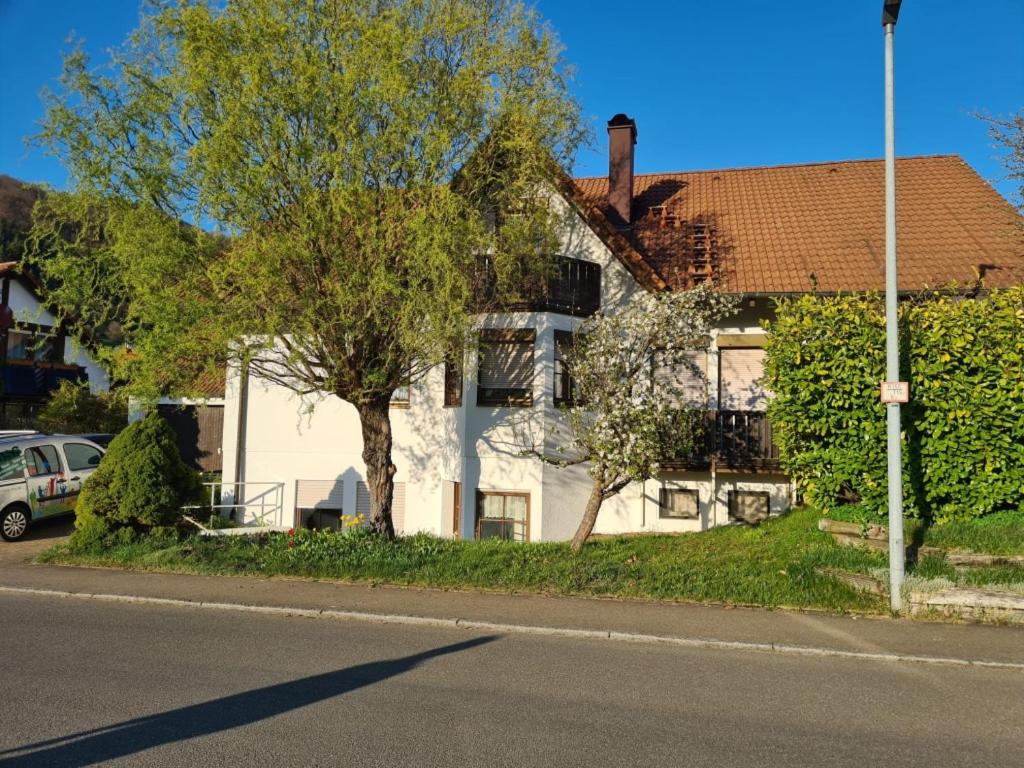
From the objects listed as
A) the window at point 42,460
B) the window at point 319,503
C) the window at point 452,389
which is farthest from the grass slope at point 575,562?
the window at point 319,503

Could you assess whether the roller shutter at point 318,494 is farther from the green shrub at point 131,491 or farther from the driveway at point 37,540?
the driveway at point 37,540

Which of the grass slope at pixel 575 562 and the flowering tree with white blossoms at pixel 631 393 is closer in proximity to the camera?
Answer: the grass slope at pixel 575 562

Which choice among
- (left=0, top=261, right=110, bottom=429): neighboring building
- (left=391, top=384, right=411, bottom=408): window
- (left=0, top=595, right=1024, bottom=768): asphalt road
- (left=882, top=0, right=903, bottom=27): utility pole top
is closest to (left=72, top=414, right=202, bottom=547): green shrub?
(left=0, top=595, right=1024, bottom=768): asphalt road

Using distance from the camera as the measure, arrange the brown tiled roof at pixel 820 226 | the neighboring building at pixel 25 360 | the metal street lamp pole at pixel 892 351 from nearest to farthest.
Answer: the metal street lamp pole at pixel 892 351
the brown tiled roof at pixel 820 226
the neighboring building at pixel 25 360

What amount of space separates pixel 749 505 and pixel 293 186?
986cm

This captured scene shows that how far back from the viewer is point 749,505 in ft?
49.1

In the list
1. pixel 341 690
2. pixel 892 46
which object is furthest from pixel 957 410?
pixel 341 690

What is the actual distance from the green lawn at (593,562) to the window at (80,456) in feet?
12.0

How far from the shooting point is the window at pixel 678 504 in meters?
15.2

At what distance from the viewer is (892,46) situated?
9062 millimetres

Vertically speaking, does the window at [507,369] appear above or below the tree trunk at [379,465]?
above

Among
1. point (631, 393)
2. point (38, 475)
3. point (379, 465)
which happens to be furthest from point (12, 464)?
point (631, 393)

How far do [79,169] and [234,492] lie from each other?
8.23 metres

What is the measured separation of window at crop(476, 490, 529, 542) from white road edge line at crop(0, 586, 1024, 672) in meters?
5.98
